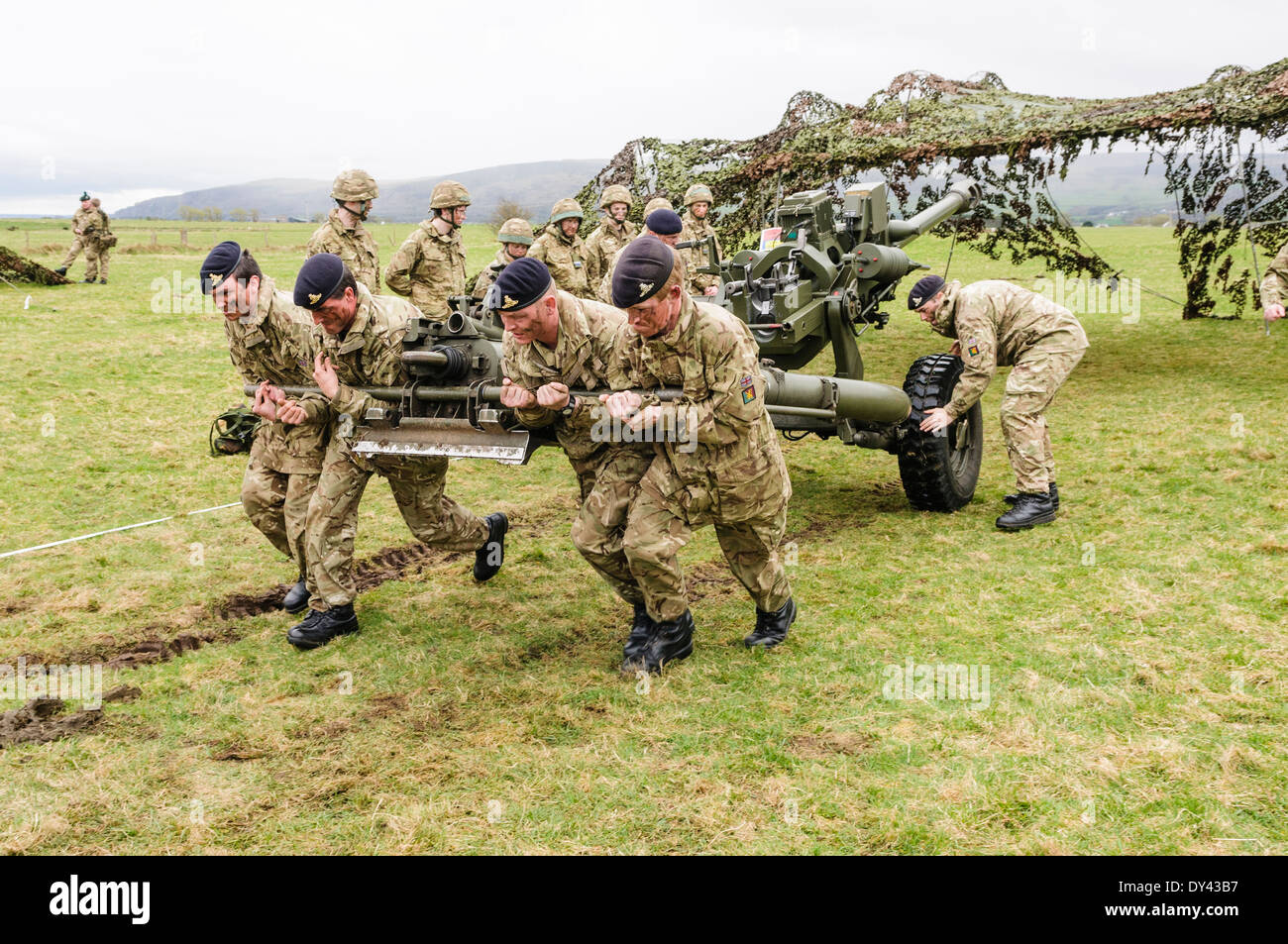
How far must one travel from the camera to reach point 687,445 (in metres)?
4.52

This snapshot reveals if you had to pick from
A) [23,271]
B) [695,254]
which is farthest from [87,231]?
[695,254]

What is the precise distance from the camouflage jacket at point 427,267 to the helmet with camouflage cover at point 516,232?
690 millimetres

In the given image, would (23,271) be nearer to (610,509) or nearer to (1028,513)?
(610,509)

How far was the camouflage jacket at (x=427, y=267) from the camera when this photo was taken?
369 inches

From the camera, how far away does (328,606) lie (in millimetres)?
5336

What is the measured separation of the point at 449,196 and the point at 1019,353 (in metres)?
5.32

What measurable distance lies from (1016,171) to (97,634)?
1078cm

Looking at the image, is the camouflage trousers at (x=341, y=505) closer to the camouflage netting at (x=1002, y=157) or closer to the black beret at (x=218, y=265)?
the black beret at (x=218, y=265)

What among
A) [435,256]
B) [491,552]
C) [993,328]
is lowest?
[491,552]

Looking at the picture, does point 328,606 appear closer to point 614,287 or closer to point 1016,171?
point 614,287

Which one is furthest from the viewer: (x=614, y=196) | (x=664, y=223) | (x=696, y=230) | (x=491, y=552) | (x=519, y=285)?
(x=696, y=230)

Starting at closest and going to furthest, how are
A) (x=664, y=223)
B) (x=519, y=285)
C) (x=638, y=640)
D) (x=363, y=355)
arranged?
(x=519, y=285)
(x=638, y=640)
(x=363, y=355)
(x=664, y=223)

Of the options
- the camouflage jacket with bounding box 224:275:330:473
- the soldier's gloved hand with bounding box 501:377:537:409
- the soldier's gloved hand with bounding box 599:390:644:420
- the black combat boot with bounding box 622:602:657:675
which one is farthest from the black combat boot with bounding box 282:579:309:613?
the soldier's gloved hand with bounding box 599:390:644:420

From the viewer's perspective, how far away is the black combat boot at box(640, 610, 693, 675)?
4816mm
